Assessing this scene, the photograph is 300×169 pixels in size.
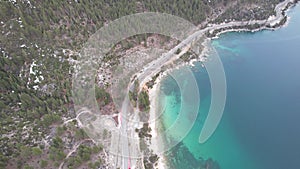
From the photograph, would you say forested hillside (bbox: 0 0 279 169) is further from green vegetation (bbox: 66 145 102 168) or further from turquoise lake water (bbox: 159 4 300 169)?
turquoise lake water (bbox: 159 4 300 169)

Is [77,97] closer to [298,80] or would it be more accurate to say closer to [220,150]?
[220,150]

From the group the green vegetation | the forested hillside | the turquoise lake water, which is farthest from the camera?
the turquoise lake water

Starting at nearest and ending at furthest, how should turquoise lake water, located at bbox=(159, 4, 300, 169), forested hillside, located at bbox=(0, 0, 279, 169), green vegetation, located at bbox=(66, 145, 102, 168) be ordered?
green vegetation, located at bbox=(66, 145, 102, 168), forested hillside, located at bbox=(0, 0, 279, 169), turquoise lake water, located at bbox=(159, 4, 300, 169)

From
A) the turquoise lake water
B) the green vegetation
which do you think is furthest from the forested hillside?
the turquoise lake water

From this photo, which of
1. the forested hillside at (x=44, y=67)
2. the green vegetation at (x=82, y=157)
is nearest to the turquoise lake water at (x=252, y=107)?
the green vegetation at (x=82, y=157)

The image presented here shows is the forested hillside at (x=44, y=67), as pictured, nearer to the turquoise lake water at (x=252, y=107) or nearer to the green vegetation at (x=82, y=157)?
the green vegetation at (x=82, y=157)

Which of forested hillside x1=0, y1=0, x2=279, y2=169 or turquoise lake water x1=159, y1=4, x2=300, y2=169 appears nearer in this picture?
forested hillside x1=0, y1=0, x2=279, y2=169

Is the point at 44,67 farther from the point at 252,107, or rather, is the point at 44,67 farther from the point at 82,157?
the point at 252,107

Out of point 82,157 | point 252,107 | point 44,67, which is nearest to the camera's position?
point 82,157

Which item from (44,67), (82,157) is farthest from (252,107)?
(44,67)
